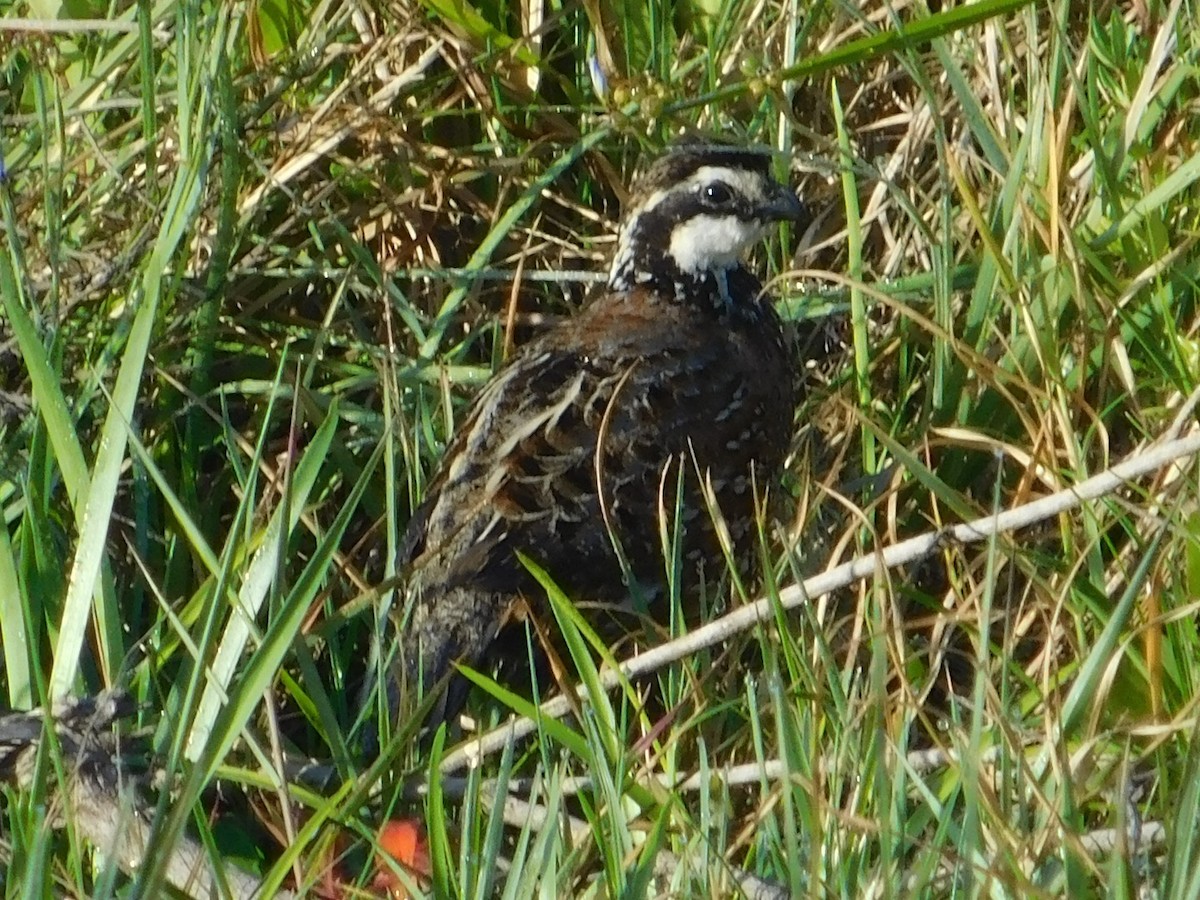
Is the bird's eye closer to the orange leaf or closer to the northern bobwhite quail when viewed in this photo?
the northern bobwhite quail

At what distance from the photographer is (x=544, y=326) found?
398 centimetres

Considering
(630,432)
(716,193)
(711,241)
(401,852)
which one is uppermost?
(716,193)

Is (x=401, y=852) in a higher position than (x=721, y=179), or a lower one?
lower

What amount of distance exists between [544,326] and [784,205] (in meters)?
0.61

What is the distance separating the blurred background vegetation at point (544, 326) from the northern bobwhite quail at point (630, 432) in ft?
0.35

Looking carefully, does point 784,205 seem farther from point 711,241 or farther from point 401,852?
point 401,852

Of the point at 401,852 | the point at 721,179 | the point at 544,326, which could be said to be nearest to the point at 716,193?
the point at 721,179

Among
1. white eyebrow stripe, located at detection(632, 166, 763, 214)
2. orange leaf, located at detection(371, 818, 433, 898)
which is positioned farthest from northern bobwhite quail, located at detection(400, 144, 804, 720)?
orange leaf, located at detection(371, 818, 433, 898)

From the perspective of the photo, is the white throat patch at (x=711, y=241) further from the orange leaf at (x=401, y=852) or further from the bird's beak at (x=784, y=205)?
the orange leaf at (x=401, y=852)

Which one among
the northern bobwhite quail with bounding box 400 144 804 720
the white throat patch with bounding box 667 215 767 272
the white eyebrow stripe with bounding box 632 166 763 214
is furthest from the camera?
the white throat patch with bounding box 667 215 767 272

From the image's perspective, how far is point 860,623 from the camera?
2.96m

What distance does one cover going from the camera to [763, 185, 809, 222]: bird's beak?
12.1ft

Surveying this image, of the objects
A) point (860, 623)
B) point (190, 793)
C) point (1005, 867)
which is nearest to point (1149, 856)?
point (1005, 867)

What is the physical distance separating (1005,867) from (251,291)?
2238mm
